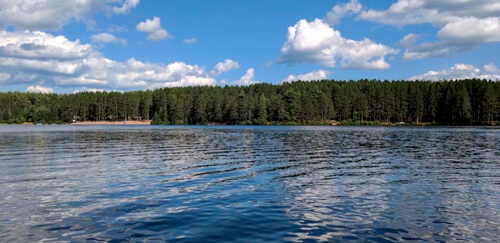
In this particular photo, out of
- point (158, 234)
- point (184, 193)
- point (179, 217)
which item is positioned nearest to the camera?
point (158, 234)

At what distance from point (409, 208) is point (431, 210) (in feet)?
2.79

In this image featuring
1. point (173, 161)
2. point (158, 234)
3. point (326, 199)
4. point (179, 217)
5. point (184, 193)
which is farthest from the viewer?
point (173, 161)

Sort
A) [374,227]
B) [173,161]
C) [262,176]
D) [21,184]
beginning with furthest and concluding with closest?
[173,161]
[262,176]
[21,184]
[374,227]

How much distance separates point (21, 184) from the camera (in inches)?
857

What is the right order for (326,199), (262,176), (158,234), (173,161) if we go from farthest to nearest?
(173,161) → (262,176) → (326,199) → (158,234)

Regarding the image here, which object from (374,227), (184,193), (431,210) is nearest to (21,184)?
(184,193)

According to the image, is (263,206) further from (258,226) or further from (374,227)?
(374,227)

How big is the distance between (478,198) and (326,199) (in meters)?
7.39

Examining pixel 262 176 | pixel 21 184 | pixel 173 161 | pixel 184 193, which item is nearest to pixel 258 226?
pixel 184 193

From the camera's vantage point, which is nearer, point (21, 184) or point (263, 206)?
point (263, 206)

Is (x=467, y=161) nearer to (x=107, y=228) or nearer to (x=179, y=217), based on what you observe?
(x=179, y=217)

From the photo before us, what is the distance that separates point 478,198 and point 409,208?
15.2 ft

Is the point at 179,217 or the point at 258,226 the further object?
the point at 179,217

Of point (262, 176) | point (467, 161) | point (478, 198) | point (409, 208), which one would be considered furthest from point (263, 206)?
point (467, 161)
